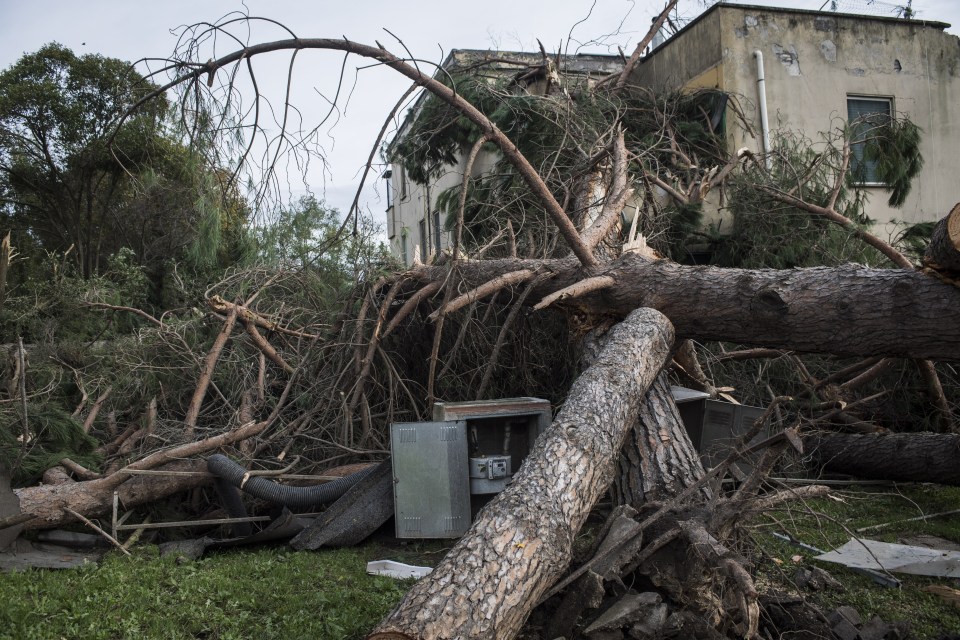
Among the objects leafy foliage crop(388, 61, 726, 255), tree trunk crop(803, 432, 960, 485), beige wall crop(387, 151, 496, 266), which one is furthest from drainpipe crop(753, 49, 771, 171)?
tree trunk crop(803, 432, 960, 485)

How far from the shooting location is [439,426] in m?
5.18

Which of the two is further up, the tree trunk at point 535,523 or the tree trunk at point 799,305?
the tree trunk at point 799,305

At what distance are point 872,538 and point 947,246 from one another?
2.26m

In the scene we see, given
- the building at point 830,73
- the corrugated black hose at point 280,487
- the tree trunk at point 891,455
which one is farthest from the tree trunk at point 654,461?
the building at point 830,73

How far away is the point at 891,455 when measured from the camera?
604 centimetres

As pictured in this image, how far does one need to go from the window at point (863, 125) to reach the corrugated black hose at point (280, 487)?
5.86m

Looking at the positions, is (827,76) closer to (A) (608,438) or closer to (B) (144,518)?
(A) (608,438)

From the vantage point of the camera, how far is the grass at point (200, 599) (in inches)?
135

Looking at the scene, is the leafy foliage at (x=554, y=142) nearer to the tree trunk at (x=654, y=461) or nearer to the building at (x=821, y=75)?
the building at (x=821, y=75)

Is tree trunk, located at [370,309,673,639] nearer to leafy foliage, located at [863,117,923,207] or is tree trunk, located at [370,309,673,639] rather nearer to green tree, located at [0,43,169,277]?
leafy foliage, located at [863,117,923,207]

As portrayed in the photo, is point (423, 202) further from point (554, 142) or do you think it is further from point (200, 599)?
point (200, 599)

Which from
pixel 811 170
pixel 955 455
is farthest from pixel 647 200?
pixel 955 455

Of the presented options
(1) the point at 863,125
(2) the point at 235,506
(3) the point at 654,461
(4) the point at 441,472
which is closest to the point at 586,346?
(3) the point at 654,461

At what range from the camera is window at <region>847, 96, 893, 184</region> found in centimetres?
825
